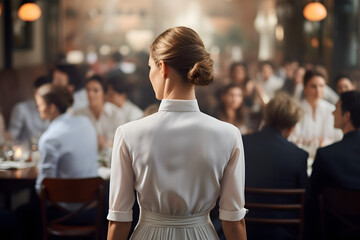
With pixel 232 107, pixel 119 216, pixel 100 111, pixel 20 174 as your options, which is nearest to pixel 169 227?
pixel 119 216

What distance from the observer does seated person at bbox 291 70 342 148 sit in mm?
4535

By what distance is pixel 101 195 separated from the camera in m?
3.00

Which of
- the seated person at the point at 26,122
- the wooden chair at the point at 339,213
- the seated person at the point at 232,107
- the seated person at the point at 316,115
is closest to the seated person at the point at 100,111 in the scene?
the seated person at the point at 26,122

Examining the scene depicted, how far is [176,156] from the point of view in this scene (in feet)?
4.54

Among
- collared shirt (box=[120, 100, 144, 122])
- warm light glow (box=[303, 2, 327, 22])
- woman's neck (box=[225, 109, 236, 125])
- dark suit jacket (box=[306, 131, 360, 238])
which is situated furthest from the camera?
warm light glow (box=[303, 2, 327, 22])

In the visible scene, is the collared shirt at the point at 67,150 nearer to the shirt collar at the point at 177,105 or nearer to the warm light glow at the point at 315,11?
the shirt collar at the point at 177,105

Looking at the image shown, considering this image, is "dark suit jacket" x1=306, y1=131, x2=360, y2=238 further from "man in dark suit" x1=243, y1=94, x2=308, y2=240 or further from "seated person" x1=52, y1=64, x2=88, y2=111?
"seated person" x1=52, y1=64, x2=88, y2=111

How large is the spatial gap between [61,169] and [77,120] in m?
0.33

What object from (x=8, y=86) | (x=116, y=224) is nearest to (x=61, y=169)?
(x=116, y=224)

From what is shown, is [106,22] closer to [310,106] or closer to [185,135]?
[310,106]

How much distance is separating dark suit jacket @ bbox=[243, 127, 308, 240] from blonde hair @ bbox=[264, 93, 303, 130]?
14 cm

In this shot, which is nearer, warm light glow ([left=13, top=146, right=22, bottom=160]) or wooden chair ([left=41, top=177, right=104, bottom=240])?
wooden chair ([left=41, top=177, right=104, bottom=240])

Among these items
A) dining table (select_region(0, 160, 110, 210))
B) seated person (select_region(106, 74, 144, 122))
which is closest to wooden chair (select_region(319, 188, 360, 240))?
dining table (select_region(0, 160, 110, 210))

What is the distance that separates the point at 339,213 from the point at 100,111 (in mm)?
2757
